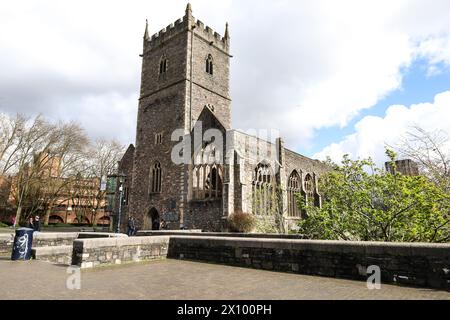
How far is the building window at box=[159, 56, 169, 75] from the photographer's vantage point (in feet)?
92.1

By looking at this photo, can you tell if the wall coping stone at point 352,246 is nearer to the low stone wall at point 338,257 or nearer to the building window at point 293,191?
the low stone wall at point 338,257

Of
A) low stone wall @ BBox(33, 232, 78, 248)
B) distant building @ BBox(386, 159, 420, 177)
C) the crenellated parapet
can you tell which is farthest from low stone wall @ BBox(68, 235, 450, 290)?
the crenellated parapet

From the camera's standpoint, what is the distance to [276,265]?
801cm

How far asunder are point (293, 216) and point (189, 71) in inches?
608

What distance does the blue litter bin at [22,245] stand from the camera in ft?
30.8

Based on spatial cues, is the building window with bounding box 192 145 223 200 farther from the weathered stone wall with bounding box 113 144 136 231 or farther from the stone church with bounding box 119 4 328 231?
the weathered stone wall with bounding box 113 144 136 231

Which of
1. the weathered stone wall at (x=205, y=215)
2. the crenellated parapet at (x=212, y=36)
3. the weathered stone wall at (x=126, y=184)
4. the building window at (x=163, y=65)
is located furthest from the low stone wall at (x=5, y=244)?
the crenellated parapet at (x=212, y=36)

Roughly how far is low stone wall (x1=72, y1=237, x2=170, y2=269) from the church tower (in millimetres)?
12444

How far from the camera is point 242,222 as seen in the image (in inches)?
718

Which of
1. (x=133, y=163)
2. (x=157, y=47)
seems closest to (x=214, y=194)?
(x=133, y=163)

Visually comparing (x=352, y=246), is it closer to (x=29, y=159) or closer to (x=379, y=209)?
(x=379, y=209)

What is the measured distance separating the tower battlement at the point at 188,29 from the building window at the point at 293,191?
14.6 metres
